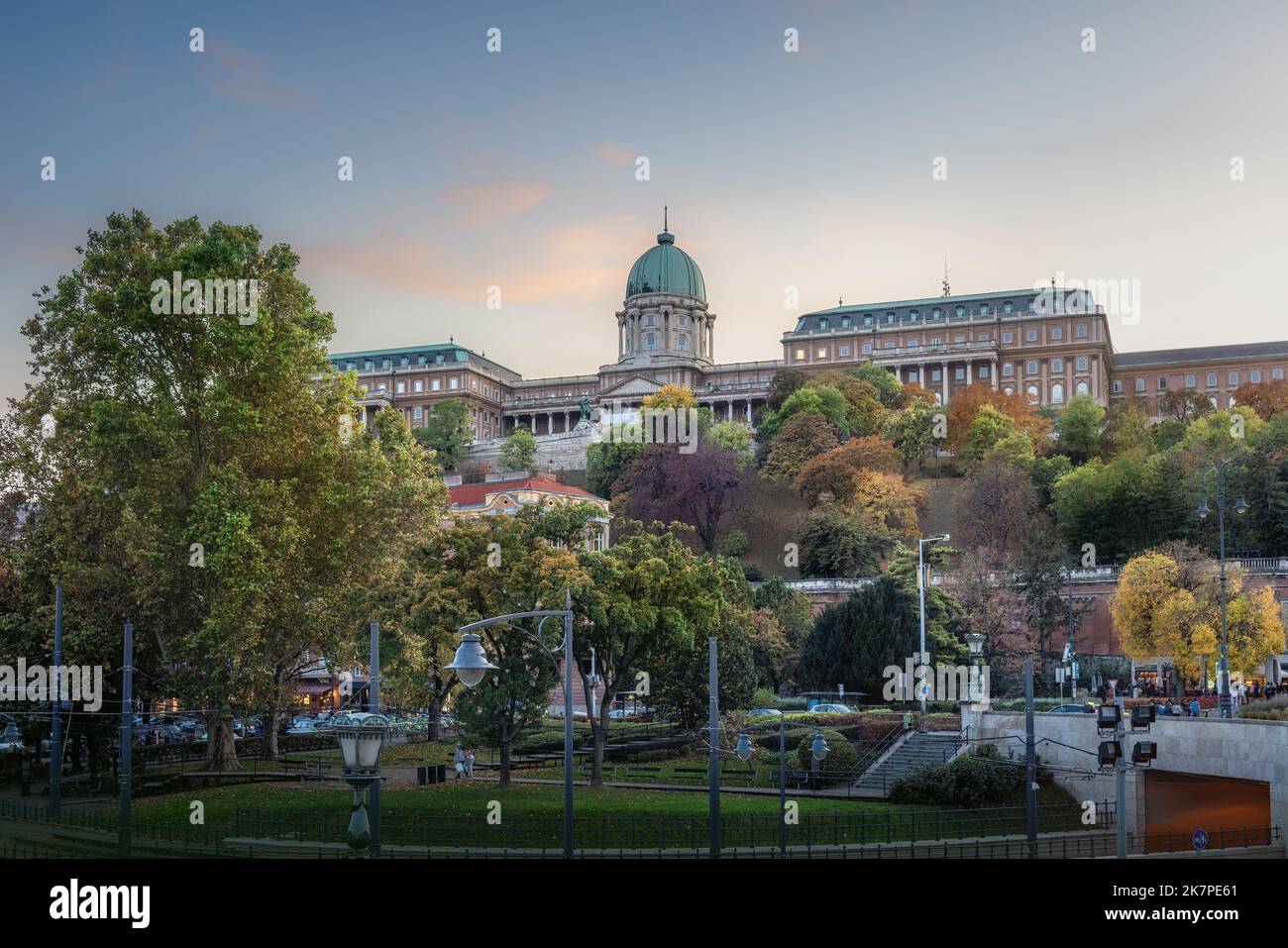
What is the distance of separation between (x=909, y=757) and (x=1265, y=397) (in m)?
99.4

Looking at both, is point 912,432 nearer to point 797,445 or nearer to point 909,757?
point 797,445

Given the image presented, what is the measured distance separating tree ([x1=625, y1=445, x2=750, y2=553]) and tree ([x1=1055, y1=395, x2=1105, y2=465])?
1201 inches

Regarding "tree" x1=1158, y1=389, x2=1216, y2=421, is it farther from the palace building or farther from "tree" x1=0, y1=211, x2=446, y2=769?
"tree" x1=0, y1=211, x2=446, y2=769

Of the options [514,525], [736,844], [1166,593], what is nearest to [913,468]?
[1166,593]

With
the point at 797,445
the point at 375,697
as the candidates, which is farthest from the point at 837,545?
the point at 375,697

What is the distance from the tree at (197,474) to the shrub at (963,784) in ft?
73.8

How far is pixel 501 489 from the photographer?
401 ft

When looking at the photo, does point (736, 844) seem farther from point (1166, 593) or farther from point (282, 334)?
point (1166, 593)

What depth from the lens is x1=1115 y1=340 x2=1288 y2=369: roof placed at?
18050cm

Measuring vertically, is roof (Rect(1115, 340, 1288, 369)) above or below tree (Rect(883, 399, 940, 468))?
above

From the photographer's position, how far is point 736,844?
35562mm

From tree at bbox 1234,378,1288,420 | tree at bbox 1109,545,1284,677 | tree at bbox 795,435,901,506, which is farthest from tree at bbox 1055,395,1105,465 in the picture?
Answer: tree at bbox 1109,545,1284,677

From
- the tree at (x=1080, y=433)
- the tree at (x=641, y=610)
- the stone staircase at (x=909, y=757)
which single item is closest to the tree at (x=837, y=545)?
the tree at (x=1080, y=433)
